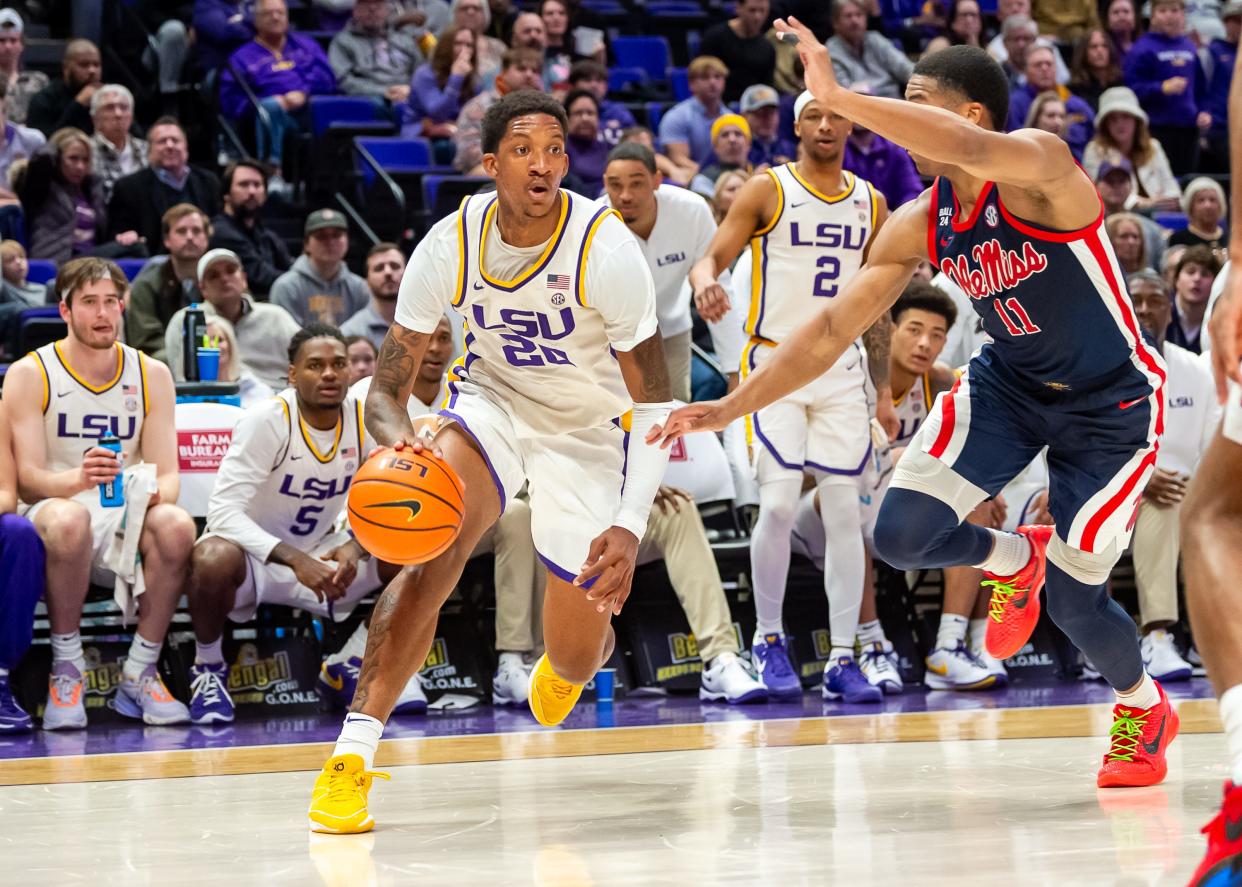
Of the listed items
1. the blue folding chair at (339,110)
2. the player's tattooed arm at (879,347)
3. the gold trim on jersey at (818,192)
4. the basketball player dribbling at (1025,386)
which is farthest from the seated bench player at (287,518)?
the blue folding chair at (339,110)

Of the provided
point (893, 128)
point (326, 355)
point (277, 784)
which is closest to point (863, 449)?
point (326, 355)

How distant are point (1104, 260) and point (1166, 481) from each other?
376 centimetres

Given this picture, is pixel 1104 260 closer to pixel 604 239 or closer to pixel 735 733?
pixel 604 239

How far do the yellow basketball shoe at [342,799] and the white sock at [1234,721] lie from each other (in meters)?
2.10

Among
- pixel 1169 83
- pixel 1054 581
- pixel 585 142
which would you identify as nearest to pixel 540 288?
pixel 1054 581

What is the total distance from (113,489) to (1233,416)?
16.8ft

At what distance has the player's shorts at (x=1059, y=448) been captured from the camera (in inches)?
176

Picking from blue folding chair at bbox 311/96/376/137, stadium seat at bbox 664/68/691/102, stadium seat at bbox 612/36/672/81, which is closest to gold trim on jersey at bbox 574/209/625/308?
blue folding chair at bbox 311/96/376/137

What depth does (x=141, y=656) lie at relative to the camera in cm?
684

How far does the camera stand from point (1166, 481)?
779 cm

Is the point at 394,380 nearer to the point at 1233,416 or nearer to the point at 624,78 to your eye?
the point at 1233,416

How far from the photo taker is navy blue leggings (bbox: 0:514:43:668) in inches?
257

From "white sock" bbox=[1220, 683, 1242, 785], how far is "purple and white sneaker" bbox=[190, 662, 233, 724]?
16.2 ft

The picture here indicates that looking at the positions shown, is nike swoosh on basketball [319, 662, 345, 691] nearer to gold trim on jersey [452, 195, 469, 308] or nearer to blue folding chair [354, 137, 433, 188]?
gold trim on jersey [452, 195, 469, 308]
